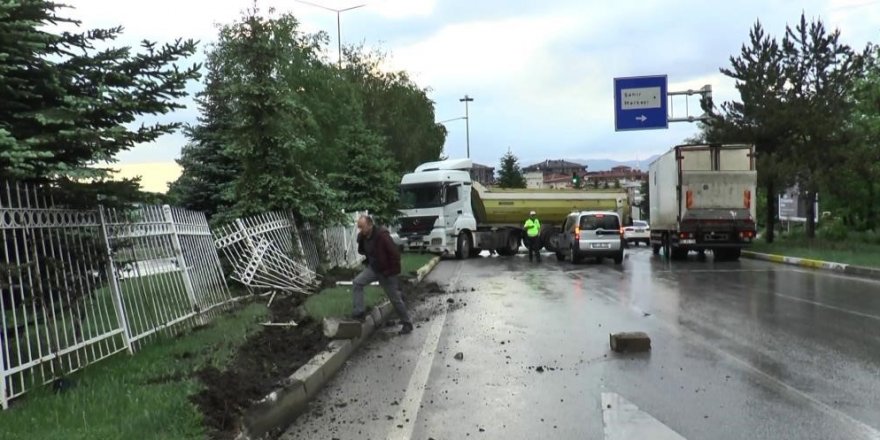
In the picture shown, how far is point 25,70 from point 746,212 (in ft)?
70.2

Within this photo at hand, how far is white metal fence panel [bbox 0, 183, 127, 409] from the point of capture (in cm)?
538

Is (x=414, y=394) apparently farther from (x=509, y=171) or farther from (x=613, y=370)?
(x=509, y=171)

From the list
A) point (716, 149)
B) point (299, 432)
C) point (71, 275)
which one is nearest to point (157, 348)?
point (71, 275)

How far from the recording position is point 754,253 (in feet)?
82.7

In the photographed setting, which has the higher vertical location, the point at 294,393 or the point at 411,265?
the point at 294,393

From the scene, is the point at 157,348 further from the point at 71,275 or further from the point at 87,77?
the point at 87,77

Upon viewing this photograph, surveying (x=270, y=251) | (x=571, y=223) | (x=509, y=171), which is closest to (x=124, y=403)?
(x=270, y=251)

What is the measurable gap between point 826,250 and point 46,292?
24.4 m

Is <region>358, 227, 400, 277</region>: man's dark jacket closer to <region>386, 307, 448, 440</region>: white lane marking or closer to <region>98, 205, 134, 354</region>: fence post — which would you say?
<region>386, 307, 448, 440</region>: white lane marking

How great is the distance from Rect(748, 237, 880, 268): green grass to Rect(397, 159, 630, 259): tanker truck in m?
8.20

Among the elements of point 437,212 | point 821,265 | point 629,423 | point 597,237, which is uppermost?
point 437,212

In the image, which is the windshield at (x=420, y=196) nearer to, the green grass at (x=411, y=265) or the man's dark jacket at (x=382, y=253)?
the green grass at (x=411, y=265)

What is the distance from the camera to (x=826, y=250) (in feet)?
78.0

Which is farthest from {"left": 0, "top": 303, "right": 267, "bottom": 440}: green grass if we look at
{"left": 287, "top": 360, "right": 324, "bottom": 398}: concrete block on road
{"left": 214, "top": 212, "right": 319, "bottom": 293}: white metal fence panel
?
{"left": 214, "top": 212, "right": 319, "bottom": 293}: white metal fence panel
